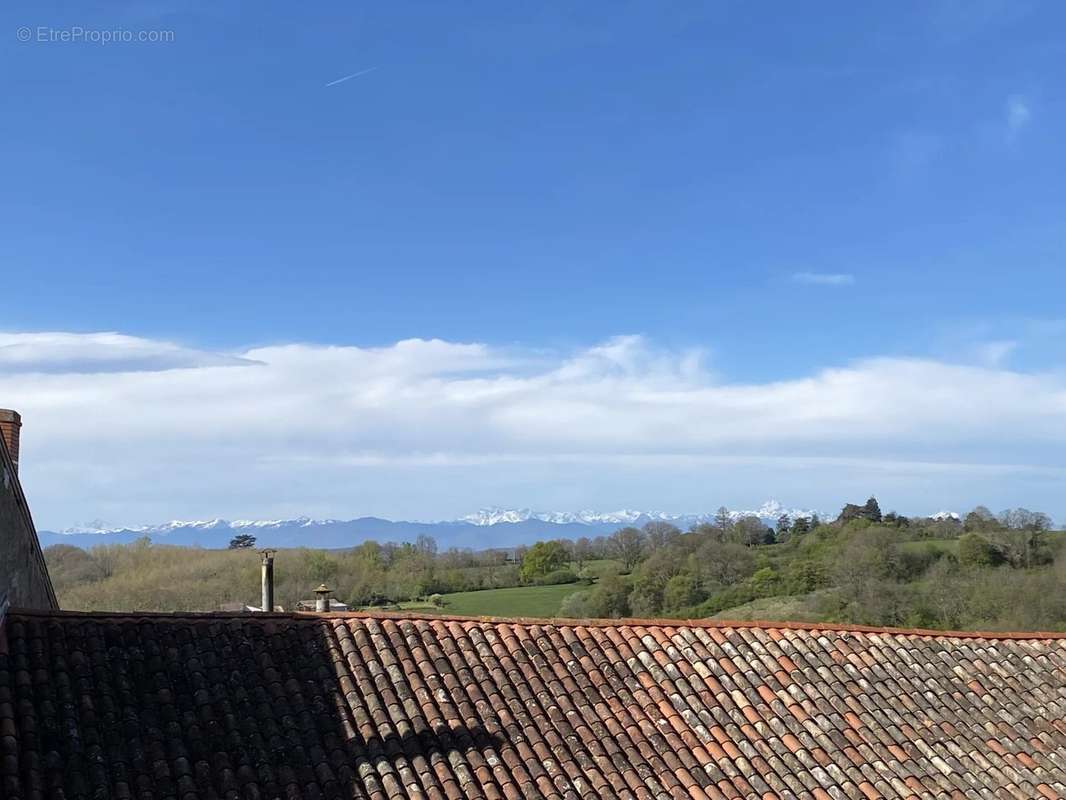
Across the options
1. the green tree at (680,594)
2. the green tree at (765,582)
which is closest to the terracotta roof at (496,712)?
the green tree at (765,582)

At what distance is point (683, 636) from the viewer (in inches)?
465

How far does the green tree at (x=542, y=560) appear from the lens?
82.4 m

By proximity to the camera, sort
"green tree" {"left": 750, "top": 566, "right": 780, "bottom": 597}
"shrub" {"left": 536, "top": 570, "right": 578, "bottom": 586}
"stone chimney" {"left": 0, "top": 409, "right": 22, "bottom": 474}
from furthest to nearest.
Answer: "shrub" {"left": 536, "top": 570, "right": 578, "bottom": 586}, "green tree" {"left": 750, "top": 566, "right": 780, "bottom": 597}, "stone chimney" {"left": 0, "top": 409, "right": 22, "bottom": 474}

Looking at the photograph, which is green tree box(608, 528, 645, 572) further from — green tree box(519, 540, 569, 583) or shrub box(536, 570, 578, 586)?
green tree box(519, 540, 569, 583)

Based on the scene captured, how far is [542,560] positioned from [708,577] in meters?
22.0

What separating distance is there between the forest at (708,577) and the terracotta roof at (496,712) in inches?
1387

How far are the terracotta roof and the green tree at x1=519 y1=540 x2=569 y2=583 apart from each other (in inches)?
2809

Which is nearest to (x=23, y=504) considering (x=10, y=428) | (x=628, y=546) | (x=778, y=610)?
(x=10, y=428)

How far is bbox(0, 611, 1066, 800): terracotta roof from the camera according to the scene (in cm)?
841

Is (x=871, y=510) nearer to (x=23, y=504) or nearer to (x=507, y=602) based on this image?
(x=507, y=602)

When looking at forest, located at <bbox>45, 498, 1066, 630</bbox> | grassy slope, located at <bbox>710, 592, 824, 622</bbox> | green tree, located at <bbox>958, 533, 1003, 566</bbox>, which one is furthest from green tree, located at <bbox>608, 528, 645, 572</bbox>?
green tree, located at <bbox>958, 533, 1003, 566</bbox>

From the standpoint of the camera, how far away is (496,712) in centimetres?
971

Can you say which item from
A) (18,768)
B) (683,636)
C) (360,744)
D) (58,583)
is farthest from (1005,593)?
(58,583)

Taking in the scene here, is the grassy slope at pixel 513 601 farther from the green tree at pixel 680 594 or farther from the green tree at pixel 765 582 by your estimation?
the green tree at pixel 765 582
